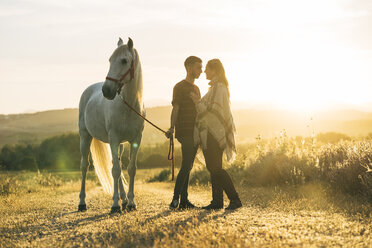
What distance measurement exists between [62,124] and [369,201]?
87.0 m

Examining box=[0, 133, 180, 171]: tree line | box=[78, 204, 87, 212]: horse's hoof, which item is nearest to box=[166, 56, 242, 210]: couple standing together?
box=[78, 204, 87, 212]: horse's hoof

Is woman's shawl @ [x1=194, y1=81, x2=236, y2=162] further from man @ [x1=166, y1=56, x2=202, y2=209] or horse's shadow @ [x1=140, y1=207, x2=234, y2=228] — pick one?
horse's shadow @ [x1=140, y1=207, x2=234, y2=228]

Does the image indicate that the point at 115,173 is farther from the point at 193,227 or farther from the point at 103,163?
the point at 193,227

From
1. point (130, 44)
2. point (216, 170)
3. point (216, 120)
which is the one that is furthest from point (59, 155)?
point (216, 120)

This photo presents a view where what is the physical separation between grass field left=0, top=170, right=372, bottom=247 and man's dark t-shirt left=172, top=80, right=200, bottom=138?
56.2 inches

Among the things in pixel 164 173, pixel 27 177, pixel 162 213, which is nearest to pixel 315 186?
pixel 162 213

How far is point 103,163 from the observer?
917 centimetres

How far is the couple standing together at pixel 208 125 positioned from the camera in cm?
667

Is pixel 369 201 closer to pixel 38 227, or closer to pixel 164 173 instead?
pixel 38 227

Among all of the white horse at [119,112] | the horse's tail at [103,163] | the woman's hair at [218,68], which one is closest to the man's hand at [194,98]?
the woman's hair at [218,68]

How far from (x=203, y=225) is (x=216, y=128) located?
6.95ft

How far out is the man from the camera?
693 centimetres

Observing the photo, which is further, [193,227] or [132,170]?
[132,170]

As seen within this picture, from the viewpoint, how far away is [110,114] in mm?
7289
